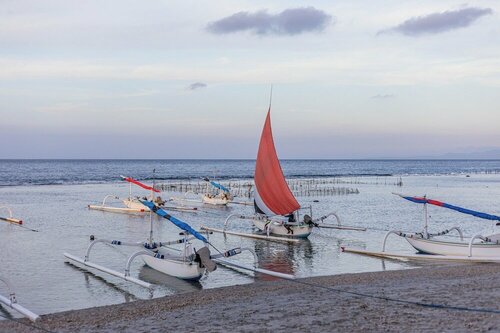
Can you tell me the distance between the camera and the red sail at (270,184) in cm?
2662

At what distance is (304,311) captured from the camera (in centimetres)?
1128

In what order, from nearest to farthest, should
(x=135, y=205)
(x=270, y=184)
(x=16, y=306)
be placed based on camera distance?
(x=16, y=306), (x=270, y=184), (x=135, y=205)

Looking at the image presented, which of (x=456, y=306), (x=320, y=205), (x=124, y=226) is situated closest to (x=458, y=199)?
(x=320, y=205)

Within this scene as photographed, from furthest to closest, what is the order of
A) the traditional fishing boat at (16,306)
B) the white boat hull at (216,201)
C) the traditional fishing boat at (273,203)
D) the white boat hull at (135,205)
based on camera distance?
the white boat hull at (216,201) → the white boat hull at (135,205) → the traditional fishing boat at (273,203) → the traditional fishing boat at (16,306)

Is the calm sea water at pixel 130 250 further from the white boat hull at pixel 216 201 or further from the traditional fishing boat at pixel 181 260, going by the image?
the white boat hull at pixel 216 201

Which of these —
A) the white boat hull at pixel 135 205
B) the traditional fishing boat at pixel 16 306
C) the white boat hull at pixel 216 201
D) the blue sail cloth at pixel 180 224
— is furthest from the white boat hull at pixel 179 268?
the white boat hull at pixel 216 201

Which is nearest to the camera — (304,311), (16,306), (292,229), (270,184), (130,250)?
(304,311)

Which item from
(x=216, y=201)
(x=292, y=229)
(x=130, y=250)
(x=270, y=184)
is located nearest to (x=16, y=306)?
(x=130, y=250)

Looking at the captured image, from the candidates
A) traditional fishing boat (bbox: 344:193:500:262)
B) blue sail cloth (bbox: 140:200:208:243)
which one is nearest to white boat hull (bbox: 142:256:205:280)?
blue sail cloth (bbox: 140:200:208:243)

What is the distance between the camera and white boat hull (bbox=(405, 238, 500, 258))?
18436 mm

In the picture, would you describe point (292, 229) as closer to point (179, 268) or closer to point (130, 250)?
point (130, 250)

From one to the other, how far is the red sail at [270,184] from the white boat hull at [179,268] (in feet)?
33.4

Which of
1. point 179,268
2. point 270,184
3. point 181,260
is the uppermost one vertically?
point 270,184

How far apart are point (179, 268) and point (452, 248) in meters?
9.72
